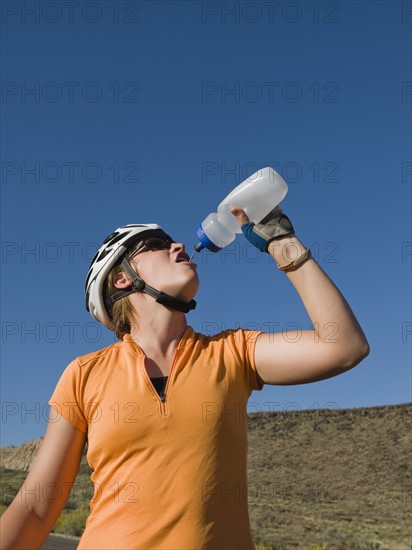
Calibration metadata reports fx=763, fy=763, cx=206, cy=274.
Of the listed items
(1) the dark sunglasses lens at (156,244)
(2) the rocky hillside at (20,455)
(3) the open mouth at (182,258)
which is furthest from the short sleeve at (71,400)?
(2) the rocky hillside at (20,455)

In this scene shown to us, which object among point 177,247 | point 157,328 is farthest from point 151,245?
point 157,328

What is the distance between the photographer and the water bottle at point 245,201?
14.3 feet

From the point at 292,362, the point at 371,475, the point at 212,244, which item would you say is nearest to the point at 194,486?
the point at 292,362

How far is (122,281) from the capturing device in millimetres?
4012

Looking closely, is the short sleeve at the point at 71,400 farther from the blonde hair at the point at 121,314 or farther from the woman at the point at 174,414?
the blonde hair at the point at 121,314

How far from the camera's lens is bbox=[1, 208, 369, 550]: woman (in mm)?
2969

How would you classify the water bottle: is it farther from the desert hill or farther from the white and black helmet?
the desert hill

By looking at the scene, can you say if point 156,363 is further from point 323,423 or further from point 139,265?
point 323,423

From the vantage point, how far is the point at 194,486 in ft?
9.77

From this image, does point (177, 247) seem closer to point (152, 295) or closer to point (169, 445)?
point (152, 295)

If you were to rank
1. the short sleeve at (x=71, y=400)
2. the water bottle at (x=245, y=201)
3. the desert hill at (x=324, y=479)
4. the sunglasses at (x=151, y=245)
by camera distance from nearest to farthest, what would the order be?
the short sleeve at (x=71, y=400)
the sunglasses at (x=151, y=245)
the water bottle at (x=245, y=201)
the desert hill at (x=324, y=479)

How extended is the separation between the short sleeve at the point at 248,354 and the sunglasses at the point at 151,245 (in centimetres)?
85

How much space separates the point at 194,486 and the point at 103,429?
1.54 feet

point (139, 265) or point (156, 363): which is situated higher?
point (139, 265)
